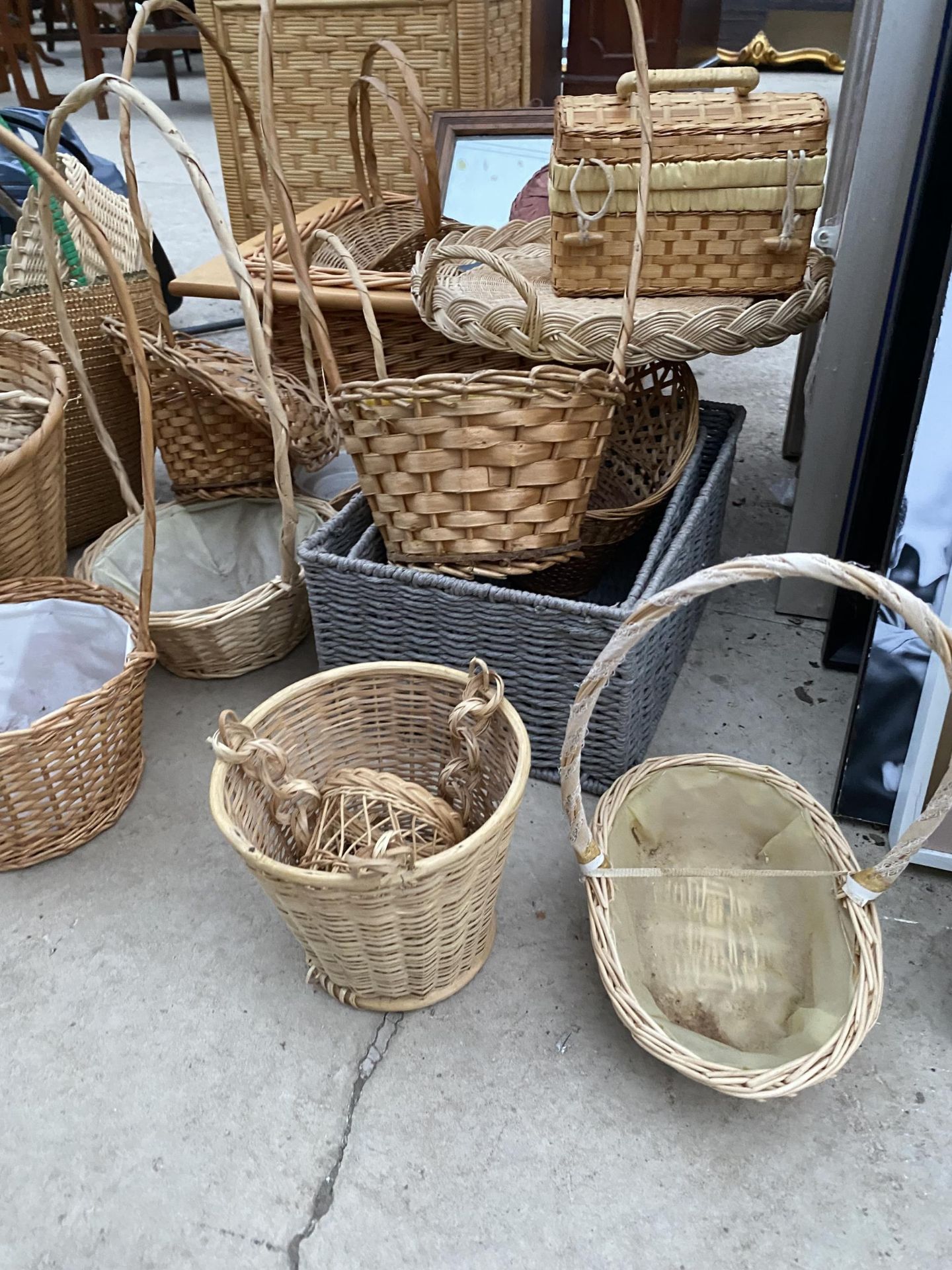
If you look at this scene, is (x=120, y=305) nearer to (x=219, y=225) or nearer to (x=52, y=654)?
(x=219, y=225)

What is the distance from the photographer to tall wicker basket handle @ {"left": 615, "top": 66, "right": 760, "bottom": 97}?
4.18 ft

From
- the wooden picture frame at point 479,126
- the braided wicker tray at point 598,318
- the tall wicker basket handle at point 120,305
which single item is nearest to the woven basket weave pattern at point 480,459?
the braided wicker tray at point 598,318

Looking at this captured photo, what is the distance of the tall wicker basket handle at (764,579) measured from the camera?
30.1 inches

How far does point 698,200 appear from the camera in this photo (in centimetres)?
128

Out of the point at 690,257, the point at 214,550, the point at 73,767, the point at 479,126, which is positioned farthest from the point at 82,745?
the point at 479,126

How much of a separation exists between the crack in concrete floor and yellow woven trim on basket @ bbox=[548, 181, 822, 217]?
1.09m

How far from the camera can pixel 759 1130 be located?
97cm

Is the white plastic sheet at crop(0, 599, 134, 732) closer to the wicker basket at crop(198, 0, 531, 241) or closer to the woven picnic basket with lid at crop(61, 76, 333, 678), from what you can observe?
the woven picnic basket with lid at crop(61, 76, 333, 678)

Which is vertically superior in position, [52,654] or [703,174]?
[703,174]

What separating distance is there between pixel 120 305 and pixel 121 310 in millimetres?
34

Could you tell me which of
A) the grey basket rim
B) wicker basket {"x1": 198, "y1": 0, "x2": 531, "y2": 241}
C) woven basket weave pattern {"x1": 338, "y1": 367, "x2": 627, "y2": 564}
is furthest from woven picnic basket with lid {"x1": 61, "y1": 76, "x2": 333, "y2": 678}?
wicker basket {"x1": 198, "y1": 0, "x2": 531, "y2": 241}

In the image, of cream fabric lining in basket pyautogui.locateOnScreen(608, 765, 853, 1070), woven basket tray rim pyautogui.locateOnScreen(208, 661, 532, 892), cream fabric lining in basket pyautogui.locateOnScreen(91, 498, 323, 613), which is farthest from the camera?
cream fabric lining in basket pyautogui.locateOnScreen(91, 498, 323, 613)

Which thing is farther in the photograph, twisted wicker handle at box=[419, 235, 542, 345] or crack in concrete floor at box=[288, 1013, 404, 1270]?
twisted wicker handle at box=[419, 235, 542, 345]

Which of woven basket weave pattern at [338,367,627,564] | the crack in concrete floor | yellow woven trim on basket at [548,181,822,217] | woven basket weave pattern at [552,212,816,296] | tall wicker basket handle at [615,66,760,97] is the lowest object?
the crack in concrete floor
